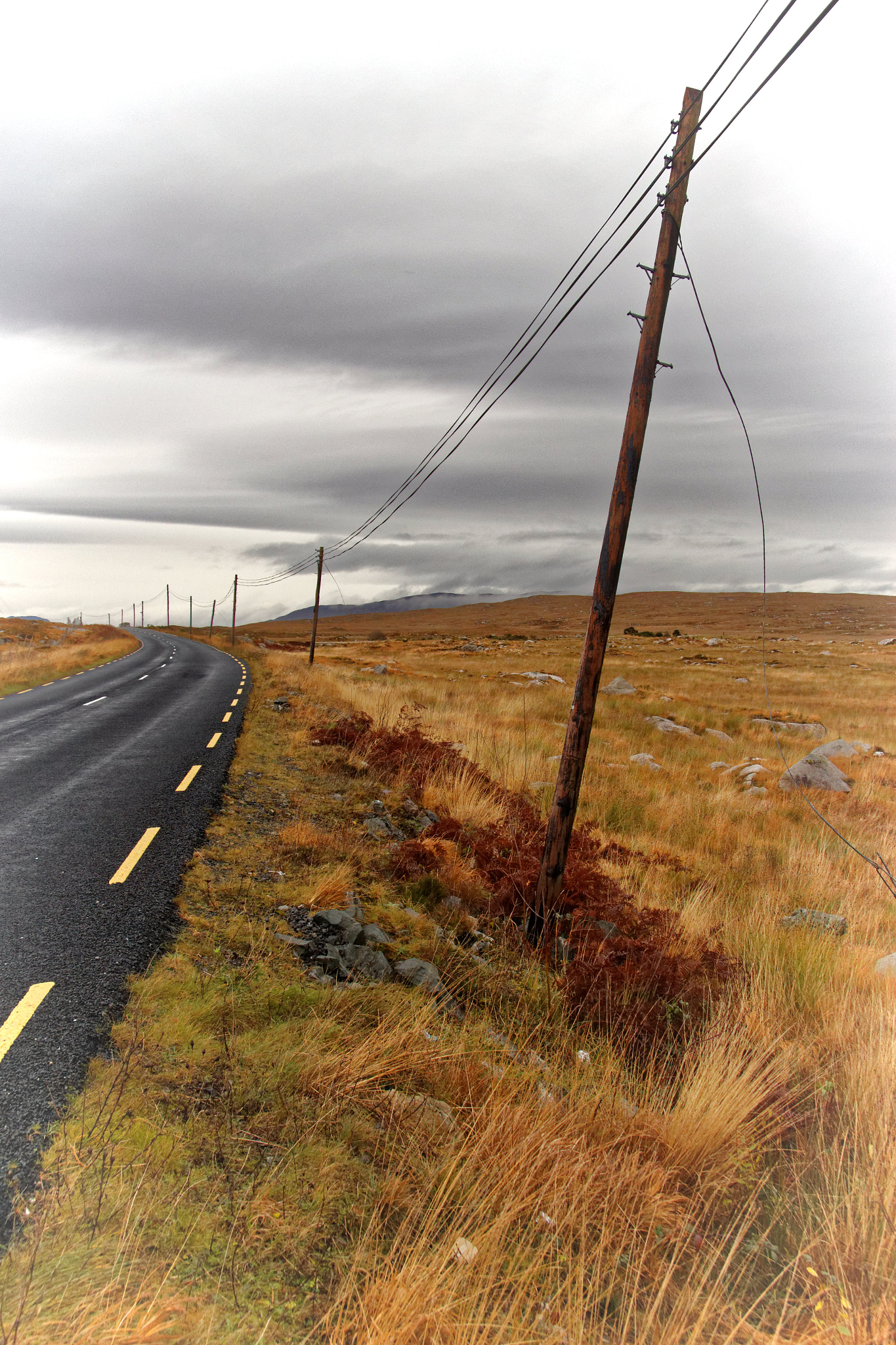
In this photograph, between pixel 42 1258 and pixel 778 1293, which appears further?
pixel 778 1293

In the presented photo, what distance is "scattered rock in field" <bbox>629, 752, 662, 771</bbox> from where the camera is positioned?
14.3 m

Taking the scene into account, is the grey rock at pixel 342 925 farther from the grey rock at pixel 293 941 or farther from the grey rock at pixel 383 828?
the grey rock at pixel 383 828

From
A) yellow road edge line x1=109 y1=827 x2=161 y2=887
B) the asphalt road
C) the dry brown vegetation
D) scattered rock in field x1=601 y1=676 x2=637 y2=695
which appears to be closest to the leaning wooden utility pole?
the asphalt road

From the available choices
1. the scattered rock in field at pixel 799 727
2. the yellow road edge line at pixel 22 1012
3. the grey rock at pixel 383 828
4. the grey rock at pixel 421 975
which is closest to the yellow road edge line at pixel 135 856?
the yellow road edge line at pixel 22 1012

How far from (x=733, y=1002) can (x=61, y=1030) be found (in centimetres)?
450

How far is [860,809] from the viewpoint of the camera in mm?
11594

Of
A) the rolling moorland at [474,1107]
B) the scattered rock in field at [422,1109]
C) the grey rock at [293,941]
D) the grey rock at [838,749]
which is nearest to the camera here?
the rolling moorland at [474,1107]

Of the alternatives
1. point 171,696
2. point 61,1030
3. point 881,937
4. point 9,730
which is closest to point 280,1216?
point 61,1030

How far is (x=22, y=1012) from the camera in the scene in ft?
12.1

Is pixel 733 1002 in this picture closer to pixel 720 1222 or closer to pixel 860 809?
pixel 720 1222

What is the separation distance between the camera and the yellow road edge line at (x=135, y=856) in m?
5.80

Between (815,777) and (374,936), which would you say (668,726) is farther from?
(374,936)

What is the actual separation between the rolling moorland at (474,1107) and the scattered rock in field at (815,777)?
410 centimetres

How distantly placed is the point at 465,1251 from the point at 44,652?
43153 mm
